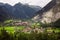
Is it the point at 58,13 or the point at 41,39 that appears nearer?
the point at 41,39

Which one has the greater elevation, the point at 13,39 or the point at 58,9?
the point at 58,9

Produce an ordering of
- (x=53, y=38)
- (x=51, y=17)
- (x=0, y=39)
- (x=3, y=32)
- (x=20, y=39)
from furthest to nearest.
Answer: (x=51, y=17)
(x=53, y=38)
(x=20, y=39)
(x=3, y=32)
(x=0, y=39)

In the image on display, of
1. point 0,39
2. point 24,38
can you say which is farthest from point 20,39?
point 0,39

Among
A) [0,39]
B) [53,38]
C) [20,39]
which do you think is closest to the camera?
[0,39]

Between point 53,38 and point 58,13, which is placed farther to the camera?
point 58,13

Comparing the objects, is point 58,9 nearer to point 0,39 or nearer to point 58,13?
point 58,13

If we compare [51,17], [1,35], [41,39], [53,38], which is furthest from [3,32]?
[51,17]

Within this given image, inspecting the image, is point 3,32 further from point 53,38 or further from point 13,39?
point 53,38

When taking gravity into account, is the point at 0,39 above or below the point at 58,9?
below

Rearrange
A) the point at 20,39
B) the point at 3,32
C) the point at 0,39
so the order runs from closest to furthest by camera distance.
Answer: the point at 0,39 → the point at 3,32 → the point at 20,39
